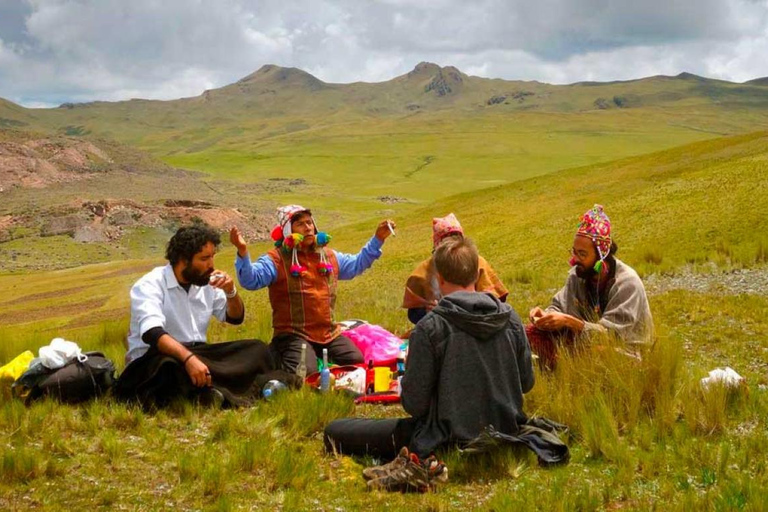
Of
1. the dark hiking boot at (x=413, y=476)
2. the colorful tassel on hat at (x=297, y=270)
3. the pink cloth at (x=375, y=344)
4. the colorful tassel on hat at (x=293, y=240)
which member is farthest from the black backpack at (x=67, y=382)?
the dark hiking boot at (x=413, y=476)

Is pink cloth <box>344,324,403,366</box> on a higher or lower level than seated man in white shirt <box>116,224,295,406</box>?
lower

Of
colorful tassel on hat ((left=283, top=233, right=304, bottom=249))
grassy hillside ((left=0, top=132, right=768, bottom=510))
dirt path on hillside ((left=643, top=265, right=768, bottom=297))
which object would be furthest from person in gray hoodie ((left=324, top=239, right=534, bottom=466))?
dirt path on hillside ((left=643, top=265, right=768, bottom=297))

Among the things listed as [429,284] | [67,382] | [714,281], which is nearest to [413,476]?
[67,382]

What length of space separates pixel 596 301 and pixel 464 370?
277 cm

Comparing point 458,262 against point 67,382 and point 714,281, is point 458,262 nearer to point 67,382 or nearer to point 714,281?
point 67,382

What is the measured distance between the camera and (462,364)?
4598mm

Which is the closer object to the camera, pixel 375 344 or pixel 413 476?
pixel 413 476

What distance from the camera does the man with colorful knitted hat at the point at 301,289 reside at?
7.71m

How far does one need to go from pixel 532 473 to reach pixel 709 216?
1498 cm

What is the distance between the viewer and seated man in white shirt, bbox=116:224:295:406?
6281 mm

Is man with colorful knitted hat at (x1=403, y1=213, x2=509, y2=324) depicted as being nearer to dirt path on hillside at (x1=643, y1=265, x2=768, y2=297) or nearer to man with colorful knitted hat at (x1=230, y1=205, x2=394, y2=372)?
man with colorful knitted hat at (x1=230, y1=205, x2=394, y2=372)

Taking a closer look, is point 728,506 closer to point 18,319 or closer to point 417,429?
point 417,429

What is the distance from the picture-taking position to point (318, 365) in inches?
303

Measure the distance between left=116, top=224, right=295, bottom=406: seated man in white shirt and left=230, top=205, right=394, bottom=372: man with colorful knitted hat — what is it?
713mm
